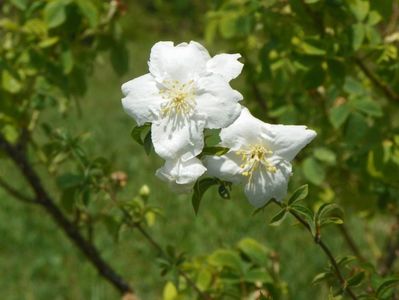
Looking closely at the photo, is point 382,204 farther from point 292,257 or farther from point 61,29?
point 292,257

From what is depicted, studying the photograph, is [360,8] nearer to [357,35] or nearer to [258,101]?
[357,35]

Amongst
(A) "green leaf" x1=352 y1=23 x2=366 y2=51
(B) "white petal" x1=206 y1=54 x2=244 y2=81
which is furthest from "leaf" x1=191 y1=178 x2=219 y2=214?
(A) "green leaf" x1=352 y1=23 x2=366 y2=51

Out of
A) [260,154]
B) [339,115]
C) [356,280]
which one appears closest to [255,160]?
[260,154]

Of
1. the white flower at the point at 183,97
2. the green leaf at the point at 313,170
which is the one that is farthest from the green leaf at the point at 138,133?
the green leaf at the point at 313,170

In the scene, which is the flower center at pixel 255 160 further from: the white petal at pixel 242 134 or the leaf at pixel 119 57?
the leaf at pixel 119 57

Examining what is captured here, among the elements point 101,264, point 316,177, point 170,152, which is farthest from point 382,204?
point 170,152

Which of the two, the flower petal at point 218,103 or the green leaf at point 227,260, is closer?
the flower petal at point 218,103
